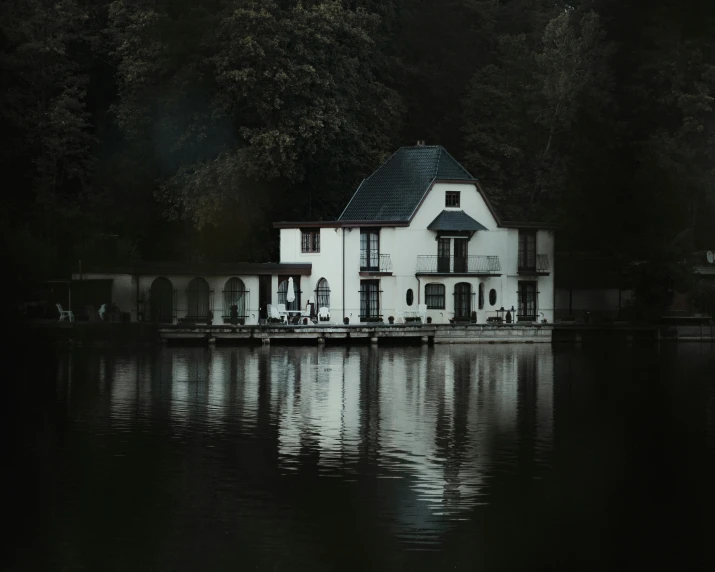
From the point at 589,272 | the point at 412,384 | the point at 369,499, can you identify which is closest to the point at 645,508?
the point at 369,499

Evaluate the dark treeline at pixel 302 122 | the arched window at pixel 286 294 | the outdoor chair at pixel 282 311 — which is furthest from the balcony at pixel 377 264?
the dark treeline at pixel 302 122

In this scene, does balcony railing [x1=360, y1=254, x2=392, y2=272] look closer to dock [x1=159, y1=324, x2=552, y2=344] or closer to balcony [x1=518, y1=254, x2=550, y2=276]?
dock [x1=159, y1=324, x2=552, y2=344]

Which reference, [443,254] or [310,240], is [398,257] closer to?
[443,254]

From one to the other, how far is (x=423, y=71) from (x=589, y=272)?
14515 mm


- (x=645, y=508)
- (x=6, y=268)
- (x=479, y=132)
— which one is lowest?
(x=645, y=508)

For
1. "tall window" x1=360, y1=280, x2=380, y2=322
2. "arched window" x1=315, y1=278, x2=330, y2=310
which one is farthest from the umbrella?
"tall window" x1=360, y1=280, x2=380, y2=322

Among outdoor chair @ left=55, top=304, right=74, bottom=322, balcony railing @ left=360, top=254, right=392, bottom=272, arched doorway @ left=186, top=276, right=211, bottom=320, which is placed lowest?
outdoor chair @ left=55, top=304, right=74, bottom=322

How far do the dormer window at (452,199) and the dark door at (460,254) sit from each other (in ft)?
5.22

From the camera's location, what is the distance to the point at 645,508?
22672 mm

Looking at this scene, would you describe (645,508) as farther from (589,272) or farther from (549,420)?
(589,272)

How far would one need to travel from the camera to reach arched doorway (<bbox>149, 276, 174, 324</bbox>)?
6375 centimetres

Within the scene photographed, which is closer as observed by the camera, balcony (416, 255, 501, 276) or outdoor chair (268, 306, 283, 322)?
outdoor chair (268, 306, 283, 322)

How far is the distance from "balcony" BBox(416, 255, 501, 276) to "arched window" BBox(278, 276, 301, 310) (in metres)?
5.43

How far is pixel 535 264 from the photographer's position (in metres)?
68.6
